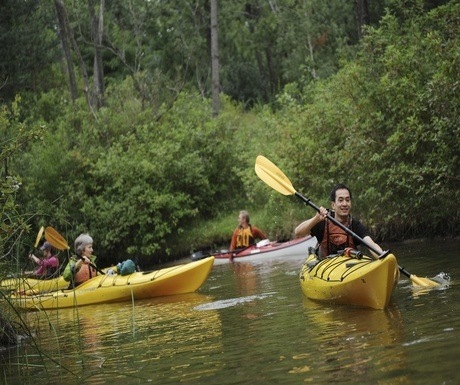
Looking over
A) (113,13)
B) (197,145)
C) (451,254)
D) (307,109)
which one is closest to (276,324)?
(451,254)

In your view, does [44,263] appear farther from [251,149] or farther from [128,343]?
[251,149]

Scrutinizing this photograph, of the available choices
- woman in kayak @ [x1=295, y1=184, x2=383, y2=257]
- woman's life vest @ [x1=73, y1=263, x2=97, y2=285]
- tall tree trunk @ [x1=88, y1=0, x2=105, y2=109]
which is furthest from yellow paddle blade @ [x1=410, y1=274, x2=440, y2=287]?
tall tree trunk @ [x1=88, y1=0, x2=105, y2=109]

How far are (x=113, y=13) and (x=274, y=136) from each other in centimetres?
2212

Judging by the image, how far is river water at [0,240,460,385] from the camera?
5910mm

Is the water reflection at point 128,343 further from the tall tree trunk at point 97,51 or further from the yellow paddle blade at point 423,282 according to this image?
the tall tree trunk at point 97,51

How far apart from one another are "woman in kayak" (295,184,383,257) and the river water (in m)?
0.65

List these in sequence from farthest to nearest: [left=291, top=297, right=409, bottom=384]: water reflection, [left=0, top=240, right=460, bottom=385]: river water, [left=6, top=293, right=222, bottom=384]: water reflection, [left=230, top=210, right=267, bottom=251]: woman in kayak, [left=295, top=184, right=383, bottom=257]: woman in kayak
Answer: [left=230, top=210, right=267, bottom=251]: woman in kayak → [left=295, top=184, right=383, bottom=257]: woman in kayak → [left=6, top=293, right=222, bottom=384]: water reflection → [left=0, top=240, right=460, bottom=385]: river water → [left=291, top=297, right=409, bottom=384]: water reflection

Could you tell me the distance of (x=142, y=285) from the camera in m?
12.4

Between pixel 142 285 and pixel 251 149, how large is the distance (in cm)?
984

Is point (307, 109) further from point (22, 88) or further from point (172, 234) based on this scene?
point (22, 88)

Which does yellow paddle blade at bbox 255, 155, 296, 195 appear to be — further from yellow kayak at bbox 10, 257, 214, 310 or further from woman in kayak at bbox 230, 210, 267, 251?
woman in kayak at bbox 230, 210, 267, 251

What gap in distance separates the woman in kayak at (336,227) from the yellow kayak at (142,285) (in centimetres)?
293

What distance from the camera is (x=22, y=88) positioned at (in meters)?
30.6

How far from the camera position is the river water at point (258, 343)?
19.4 feet
